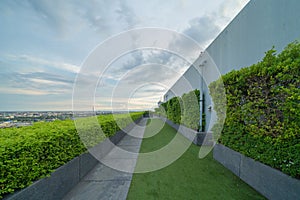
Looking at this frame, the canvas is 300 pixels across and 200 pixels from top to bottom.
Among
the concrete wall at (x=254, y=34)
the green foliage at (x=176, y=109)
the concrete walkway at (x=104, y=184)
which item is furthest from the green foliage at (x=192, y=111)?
the concrete walkway at (x=104, y=184)

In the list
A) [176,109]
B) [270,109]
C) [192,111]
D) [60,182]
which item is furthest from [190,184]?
[176,109]

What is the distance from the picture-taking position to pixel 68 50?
512 centimetres

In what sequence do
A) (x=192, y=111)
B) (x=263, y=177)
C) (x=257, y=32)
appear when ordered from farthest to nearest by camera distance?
(x=192, y=111) → (x=257, y=32) → (x=263, y=177)

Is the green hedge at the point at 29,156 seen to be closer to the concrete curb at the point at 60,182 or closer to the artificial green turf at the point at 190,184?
the concrete curb at the point at 60,182

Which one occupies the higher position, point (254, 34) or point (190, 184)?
point (254, 34)

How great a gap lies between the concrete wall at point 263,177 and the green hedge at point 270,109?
10cm

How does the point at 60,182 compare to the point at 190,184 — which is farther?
the point at 190,184

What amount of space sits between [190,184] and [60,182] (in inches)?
86.8

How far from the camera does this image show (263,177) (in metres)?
2.36

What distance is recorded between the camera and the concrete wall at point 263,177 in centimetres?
194

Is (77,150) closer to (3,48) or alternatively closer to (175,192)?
(175,192)

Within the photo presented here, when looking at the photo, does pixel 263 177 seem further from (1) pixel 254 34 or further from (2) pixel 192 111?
(2) pixel 192 111

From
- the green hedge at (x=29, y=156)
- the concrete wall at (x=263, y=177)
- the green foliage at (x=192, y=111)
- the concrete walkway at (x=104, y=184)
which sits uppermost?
the green foliage at (x=192, y=111)

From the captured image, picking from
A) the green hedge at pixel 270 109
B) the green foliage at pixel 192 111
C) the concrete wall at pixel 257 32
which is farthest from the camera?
the green foliage at pixel 192 111
